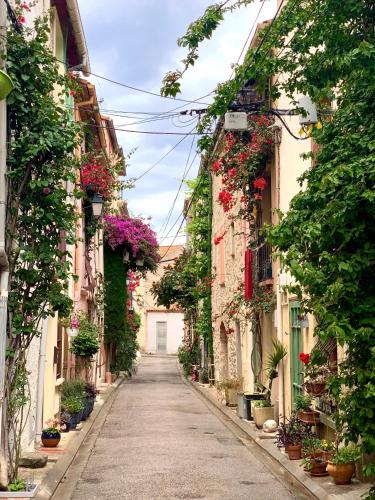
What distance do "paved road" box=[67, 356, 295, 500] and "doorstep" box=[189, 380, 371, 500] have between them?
29cm

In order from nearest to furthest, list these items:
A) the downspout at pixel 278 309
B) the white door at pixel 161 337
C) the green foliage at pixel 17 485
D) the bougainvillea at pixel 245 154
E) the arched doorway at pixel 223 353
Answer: the green foliage at pixel 17 485 → the downspout at pixel 278 309 → the bougainvillea at pixel 245 154 → the arched doorway at pixel 223 353 → the white door at pixel 161 337

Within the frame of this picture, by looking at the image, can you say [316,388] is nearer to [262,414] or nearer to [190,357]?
[262,414]

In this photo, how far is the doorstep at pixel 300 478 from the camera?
7625 millimetres

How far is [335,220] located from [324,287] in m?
0.66

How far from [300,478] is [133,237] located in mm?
18213

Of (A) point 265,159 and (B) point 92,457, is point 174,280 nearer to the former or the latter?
(A) point 265,159

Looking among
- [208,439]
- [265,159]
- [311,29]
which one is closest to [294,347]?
[208,439]

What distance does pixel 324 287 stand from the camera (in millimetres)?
6234

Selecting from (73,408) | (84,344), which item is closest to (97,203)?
(84,344)

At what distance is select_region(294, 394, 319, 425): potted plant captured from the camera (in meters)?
10.3

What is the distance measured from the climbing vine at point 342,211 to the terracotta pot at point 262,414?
7174 millimetres

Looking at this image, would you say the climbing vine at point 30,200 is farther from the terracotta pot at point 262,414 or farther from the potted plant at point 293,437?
the terracotta pot at point 262,414

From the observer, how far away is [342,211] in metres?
5.96

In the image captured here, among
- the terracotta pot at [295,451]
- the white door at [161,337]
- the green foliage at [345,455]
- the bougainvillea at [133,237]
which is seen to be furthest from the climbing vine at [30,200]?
the white door at [161,337]
